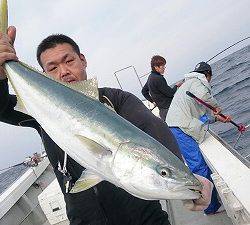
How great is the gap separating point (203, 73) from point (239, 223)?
303 cm

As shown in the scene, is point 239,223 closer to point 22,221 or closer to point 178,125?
point 178,125

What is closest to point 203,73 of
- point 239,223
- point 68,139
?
point 239,223

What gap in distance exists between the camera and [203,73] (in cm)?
602

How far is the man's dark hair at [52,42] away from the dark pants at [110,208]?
3.72 ft

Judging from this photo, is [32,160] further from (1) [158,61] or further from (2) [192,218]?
(2) [192,218]

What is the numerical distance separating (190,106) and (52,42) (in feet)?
11.1

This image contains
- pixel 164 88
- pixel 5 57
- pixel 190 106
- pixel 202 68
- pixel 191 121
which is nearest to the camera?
pixel 5 57

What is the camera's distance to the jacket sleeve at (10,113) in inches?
97.9

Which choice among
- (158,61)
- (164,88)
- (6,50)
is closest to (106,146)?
(6,50)

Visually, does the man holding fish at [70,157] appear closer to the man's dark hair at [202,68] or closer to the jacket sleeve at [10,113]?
the jacket sleeve at [10,113]

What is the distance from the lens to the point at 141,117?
238 centimetres

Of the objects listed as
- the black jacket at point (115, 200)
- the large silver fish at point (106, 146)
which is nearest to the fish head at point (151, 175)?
the large silver fish at point (106, 146)

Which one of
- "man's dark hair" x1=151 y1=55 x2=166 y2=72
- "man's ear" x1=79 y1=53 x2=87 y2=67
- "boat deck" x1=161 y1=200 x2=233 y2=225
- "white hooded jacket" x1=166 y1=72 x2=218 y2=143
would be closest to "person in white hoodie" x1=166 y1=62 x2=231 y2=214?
"white hooded jacket" x1=166 y1=72 x2=218 y2=143

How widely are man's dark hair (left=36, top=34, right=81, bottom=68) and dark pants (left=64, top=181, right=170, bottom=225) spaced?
3.72 feet
